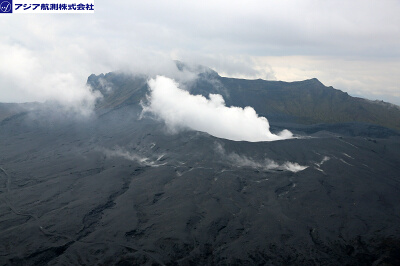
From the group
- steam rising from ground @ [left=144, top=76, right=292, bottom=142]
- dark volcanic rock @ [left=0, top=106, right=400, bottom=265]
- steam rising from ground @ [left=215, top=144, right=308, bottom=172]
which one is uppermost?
steam rising from ground @ [left=144, top=76, right=292, bottom=142]

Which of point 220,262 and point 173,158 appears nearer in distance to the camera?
point 220,262

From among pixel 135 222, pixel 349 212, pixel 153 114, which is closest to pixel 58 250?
pixel 135 222

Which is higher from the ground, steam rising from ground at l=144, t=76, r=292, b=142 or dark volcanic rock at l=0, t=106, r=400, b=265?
steam rising from ground at l=144, t=76, r=292, b=142

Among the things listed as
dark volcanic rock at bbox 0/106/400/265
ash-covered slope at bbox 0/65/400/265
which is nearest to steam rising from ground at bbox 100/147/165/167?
dark volcanic rock at bbox 0/106/400/265

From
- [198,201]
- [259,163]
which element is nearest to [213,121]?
[259,163]

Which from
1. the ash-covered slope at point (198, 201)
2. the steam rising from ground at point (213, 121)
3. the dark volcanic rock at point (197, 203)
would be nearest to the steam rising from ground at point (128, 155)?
the dark volcanic rock at point (197, 203)

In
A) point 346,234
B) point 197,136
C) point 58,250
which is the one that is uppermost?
point 197,136

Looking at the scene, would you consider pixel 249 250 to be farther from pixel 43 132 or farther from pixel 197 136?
pixel 43 132

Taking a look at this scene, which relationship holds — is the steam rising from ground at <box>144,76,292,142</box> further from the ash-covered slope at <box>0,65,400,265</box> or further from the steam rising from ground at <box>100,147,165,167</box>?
the steam rising from ground at <box>100,147,165,167</box>

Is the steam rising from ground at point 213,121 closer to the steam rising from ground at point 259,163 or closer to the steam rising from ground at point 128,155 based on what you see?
the steam rising from ground at point 128,155
